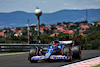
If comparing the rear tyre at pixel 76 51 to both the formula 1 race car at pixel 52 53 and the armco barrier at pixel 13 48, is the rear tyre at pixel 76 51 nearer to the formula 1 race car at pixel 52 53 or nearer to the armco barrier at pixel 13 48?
the formula 1 race car at pixel 52 53

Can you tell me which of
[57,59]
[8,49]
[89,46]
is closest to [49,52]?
[57,59]

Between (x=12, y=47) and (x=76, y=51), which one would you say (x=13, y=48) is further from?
(x=76, y=51)

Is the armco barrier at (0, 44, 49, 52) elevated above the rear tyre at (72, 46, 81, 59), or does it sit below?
below

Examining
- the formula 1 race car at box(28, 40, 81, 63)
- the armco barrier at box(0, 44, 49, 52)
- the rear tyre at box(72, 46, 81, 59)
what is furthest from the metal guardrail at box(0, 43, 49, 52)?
the formula 1 race car at box(28, 40, 81, 63)

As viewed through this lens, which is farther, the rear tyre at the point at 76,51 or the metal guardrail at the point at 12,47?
the metal guardrail at the point at 12,47

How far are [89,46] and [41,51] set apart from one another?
8795cm

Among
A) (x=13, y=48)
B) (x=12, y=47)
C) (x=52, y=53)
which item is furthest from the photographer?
(x=13, y=48)

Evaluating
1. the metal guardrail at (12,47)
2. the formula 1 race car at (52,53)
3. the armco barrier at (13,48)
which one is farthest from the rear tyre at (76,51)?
the metal guardrail at (12,47)

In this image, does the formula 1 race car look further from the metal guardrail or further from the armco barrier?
the metal guardrail

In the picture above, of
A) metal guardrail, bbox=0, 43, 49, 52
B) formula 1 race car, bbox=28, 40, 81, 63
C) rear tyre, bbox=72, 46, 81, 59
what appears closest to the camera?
formula 1 race car, bbox=28, 40, 81, 63

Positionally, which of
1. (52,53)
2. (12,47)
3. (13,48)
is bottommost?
(13,48)

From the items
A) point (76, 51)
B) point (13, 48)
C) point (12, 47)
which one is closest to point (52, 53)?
point (76, 51)

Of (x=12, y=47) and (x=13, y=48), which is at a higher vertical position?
(x=12, y=47)

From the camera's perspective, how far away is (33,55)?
13133 millimetres
